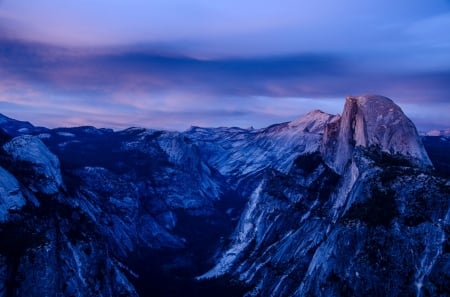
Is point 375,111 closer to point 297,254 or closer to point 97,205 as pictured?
point 297,254

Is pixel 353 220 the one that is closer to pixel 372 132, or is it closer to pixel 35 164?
pixel 372 132

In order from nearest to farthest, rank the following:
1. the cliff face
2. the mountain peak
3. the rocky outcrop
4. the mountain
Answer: the mountain, the cliff face, the rocky outcrop, the mountain peak

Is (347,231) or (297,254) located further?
(297,254)

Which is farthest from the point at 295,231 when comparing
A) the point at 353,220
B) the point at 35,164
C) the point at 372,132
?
the point at 35,164

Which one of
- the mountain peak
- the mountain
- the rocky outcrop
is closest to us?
the mountain

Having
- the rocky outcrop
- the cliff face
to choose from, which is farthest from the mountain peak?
the rocky outcrop

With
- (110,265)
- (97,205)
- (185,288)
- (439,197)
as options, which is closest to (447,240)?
(439,197)

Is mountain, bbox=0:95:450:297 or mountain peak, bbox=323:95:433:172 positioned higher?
mountain peak, bbox=323:95:433:172

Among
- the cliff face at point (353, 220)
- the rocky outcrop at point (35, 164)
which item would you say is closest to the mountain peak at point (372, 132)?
the cliff face at point (353, 220)

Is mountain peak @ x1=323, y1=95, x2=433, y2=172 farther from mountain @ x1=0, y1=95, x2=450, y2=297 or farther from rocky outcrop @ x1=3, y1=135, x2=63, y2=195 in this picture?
rocky outcrop @ x1=3, y1=135, x2=63, y2=195
